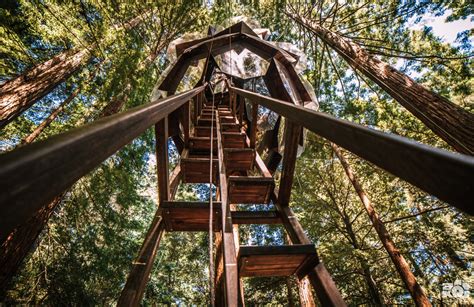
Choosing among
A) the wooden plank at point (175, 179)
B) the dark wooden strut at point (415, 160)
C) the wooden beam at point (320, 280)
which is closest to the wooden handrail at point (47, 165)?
the dark wooden strut at point (415, 160)

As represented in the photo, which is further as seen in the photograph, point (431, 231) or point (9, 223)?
point (431, 231)

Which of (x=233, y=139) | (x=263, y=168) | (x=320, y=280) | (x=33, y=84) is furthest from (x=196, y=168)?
(x=33, y=84)

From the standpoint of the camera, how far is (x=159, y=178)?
2.31 meters

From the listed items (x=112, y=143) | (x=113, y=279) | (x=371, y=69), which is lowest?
(x=112, y=143)

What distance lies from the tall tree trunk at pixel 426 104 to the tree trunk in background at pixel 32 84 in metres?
6.08

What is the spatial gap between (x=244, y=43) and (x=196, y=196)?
30.9 feet

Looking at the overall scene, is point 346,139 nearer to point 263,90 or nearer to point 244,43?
point 244,43

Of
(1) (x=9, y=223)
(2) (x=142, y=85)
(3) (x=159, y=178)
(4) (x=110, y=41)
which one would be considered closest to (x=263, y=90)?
(2) (x=142, y=85)

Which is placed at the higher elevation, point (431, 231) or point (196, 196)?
point (196, 196)

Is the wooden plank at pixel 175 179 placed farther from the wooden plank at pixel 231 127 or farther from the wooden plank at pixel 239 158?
the wooden plank at pixel 231 127

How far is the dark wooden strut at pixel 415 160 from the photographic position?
43 cm

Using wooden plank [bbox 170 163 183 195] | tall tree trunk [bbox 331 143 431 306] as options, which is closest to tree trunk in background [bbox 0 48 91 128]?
wooden plank [bbox 170 163 183 195]

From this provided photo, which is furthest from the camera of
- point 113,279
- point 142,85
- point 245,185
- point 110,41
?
point 113,279

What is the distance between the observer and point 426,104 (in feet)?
11.1
